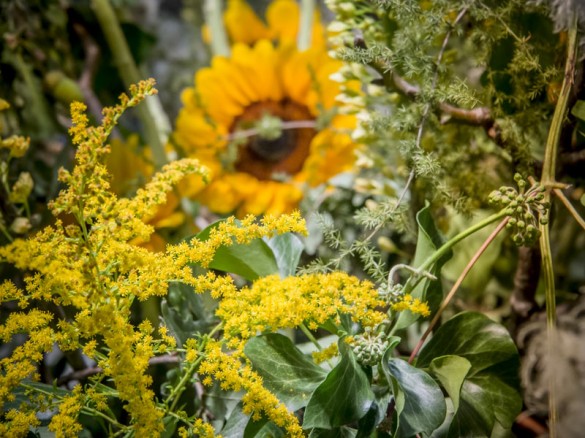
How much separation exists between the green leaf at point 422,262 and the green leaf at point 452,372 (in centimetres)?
4

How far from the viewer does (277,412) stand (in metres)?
0.43

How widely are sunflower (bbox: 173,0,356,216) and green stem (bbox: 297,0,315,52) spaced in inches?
1.7

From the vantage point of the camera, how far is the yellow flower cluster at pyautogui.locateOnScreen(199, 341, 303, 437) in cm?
43

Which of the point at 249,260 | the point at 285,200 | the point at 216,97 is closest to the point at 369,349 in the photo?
the point at 249,260

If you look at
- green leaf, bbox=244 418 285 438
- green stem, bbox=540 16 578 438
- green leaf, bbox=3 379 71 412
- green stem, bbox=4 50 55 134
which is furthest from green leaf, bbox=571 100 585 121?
green stem, bbox=4 50 55 134

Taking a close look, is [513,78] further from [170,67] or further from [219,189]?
[170,67]

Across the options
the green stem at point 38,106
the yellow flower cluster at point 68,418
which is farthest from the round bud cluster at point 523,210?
the green stem at point 38,106

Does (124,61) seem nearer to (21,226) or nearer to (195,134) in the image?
(195,134)

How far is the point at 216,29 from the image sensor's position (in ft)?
3.26

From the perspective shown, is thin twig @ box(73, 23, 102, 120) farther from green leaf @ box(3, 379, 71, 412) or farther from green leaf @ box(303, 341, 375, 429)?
green leaf @ box(303, 341, 375, 429)

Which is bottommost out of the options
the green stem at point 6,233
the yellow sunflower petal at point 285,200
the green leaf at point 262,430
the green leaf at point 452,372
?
the green leaf at point 262,430

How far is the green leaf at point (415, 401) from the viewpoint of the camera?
44cm

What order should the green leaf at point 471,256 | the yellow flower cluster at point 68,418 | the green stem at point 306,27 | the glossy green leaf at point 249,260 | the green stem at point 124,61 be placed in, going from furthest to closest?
the green stem at point 306,27 < the green stem at point 124,61 < the green leaf at point 471,256 < the glossy green leaf at point 249,260 < the yellow flower cluster at point 68,418

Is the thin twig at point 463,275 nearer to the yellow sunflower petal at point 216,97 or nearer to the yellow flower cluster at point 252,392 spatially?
the yellow flower cluster at point 252,392
